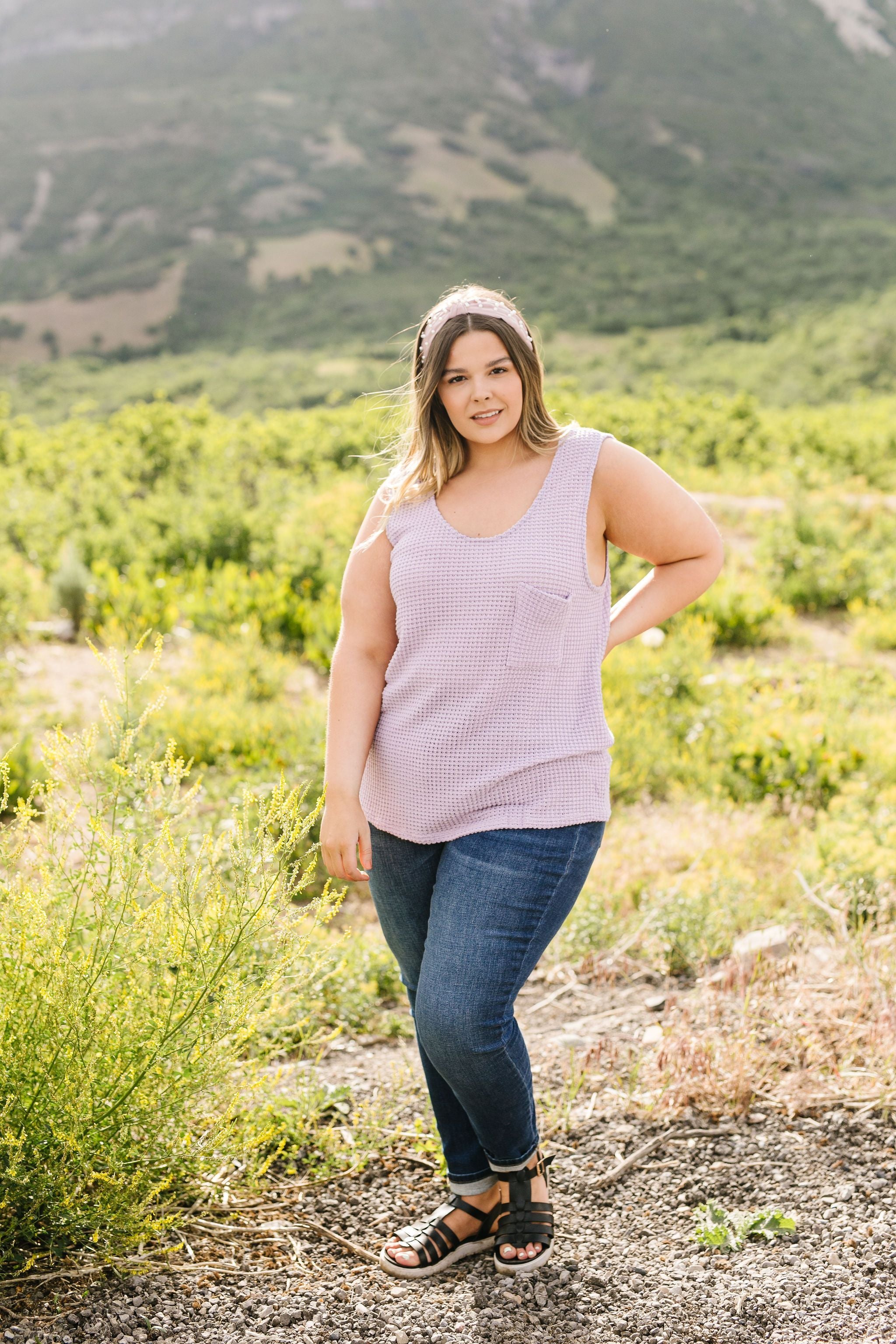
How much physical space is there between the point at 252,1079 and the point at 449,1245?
50 cm

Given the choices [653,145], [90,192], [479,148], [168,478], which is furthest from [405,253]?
[168,478]

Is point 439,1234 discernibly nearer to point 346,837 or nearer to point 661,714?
point 346,837

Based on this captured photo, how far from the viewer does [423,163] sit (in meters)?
95.2

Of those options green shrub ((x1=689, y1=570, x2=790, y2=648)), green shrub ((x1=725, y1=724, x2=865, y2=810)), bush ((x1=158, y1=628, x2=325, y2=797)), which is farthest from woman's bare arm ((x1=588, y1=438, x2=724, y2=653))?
green shrub ((x1=689, y1=570, x2=790, y2=648))

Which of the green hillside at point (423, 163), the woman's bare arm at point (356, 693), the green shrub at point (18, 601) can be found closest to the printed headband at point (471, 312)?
the woman's bare arm at point (356, 693)

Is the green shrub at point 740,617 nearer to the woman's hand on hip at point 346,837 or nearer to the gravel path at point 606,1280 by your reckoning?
the gravel path at point 606,1280

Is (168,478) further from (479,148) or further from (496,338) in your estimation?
(479,148)

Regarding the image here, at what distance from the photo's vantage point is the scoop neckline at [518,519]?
1877 millimetres

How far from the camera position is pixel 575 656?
6.22 ft

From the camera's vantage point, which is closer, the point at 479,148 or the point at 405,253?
the point at 405,253

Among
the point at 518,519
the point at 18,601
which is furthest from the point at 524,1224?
the point at 18,601

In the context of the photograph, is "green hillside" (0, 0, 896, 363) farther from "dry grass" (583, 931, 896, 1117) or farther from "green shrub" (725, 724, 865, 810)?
"dry grass" (583, 931, 896, 1117)

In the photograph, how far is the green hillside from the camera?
64.9 meters

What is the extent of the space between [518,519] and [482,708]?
1.15ft
